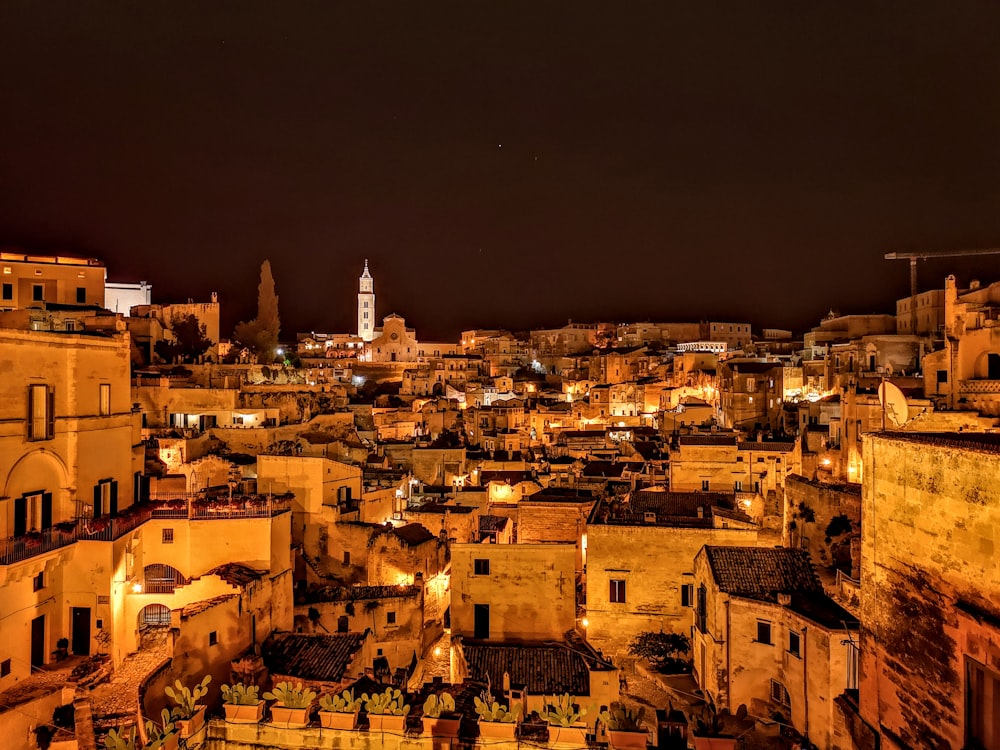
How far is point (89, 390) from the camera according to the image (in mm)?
15109

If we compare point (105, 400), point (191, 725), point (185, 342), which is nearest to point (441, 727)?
point (191, 725)

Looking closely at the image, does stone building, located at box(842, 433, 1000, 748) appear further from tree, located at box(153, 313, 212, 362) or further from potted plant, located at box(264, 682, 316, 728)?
tree, located at box(153, 313, 212, 362)

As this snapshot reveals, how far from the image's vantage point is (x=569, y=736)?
6.82 metres

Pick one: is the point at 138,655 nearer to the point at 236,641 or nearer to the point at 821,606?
the point at 236,641

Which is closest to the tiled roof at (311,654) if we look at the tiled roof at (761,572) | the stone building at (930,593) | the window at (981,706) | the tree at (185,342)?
the tiled roof at (761,572)

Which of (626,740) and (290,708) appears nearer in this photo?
(626,740)

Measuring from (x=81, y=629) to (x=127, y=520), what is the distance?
2.35m

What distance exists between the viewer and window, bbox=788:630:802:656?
13.2 metres

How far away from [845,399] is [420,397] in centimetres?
3842

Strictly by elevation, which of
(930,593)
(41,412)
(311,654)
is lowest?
(311,654)

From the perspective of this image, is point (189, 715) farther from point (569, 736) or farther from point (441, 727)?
point (569, 736)

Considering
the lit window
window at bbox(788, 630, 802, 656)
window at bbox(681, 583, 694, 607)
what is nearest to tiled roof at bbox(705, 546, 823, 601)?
window at bbox(788, 630, 802, 656)

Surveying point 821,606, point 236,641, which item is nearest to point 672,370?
point 821,606

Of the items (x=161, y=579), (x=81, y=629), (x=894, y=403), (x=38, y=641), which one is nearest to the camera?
(x=894, y=403)
